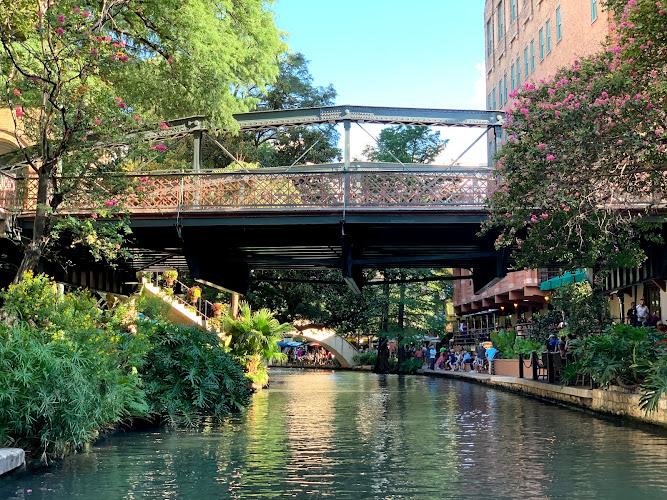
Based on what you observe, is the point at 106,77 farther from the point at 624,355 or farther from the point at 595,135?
the point at 624,355

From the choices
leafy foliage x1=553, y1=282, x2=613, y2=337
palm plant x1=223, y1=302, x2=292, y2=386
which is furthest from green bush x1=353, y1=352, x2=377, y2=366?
leafy foliage x1=553, y1=282, x2=613, y2=337

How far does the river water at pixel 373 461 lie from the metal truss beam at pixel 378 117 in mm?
7597

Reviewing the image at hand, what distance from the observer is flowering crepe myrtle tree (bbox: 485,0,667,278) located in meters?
15.5

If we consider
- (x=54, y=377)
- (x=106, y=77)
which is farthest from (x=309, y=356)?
(x=54, y=377)

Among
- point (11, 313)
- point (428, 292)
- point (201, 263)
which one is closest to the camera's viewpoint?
point (11, 313)

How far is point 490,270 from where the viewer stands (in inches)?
992

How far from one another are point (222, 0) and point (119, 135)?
7.25 m

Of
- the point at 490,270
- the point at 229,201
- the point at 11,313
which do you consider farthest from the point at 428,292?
the point at 11,313

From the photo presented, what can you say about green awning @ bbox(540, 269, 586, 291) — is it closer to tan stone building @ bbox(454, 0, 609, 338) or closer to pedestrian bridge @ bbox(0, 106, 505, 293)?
tan stone building @ bbox(454, 0, 609, 338)

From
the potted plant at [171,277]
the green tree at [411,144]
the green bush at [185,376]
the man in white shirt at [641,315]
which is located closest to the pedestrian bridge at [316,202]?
the green bush at [185,376]

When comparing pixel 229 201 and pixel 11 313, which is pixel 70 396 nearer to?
pixel 11 313

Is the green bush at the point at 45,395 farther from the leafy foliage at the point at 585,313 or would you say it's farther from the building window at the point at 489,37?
the building window at the point at 489,37

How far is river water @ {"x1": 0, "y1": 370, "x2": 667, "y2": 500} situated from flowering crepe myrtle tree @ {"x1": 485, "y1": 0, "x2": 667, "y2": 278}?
14.6 ft

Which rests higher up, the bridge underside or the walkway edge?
the bridge underside
